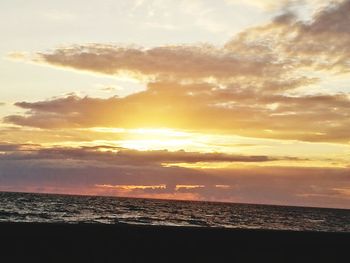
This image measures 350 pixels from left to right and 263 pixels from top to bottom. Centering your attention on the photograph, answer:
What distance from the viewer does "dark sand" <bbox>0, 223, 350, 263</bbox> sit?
15.8 metres

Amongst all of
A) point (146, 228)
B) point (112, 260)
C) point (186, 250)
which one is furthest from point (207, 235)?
point (112, 260)

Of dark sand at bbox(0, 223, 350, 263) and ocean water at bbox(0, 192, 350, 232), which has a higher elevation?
dark sand at bbox(0, 223, 350, 263)

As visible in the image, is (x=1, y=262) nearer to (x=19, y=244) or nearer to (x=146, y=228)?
(x=19, y=244)

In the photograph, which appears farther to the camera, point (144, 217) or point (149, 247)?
point (144, 217)

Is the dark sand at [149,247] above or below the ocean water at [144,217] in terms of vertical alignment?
above

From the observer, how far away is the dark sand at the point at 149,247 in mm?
15805

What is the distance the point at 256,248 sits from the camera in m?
20.1

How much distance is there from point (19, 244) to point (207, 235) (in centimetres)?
1030

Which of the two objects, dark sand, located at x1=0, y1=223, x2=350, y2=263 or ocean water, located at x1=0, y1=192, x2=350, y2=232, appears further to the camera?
ocean water, located at x1=0, y1=192, x2=350, y2=232

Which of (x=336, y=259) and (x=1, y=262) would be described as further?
(x=336, y=259)

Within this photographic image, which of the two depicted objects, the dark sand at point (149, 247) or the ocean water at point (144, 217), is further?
the ocean water at point (144, 217)

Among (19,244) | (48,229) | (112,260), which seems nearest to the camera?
(112,260)

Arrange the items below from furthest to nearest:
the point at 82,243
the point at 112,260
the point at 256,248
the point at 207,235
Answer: the point at 207,235, the point at 256,248, the point at 82,243, the point at 112,260

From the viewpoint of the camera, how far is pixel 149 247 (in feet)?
60.9
